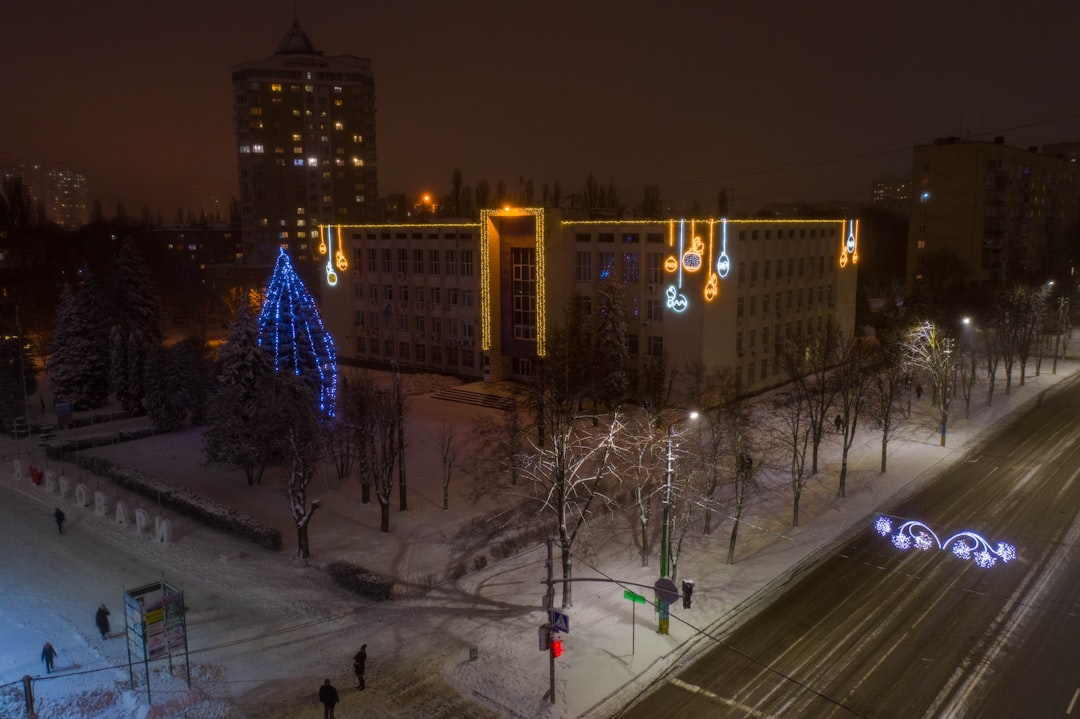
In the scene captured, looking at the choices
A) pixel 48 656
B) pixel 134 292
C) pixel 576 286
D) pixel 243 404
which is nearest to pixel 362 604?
pixel 48 656

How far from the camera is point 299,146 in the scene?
128000mm

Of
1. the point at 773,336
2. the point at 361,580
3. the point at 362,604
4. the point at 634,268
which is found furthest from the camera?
the point at 773,336

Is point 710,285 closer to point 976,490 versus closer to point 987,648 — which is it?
point 976,490

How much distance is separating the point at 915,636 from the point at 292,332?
3016 cm

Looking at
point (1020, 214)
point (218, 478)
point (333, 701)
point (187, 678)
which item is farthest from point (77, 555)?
point (1020, 214)

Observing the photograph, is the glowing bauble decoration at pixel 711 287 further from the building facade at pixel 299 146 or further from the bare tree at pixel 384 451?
the building facade at pixel 299 146

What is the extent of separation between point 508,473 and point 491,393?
17826 millimetres

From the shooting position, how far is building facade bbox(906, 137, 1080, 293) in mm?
88062

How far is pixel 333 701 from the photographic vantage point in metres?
18.2

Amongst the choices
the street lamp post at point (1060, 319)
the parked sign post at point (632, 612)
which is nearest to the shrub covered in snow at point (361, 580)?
the parked sign post at point (632, 612)

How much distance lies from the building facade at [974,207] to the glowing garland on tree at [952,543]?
63.1 m

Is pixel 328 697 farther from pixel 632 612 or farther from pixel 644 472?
pixel 644 472

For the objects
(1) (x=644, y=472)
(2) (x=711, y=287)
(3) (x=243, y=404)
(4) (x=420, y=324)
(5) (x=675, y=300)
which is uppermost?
(2) (x=711, y=287)

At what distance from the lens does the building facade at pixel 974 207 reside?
289 feet
